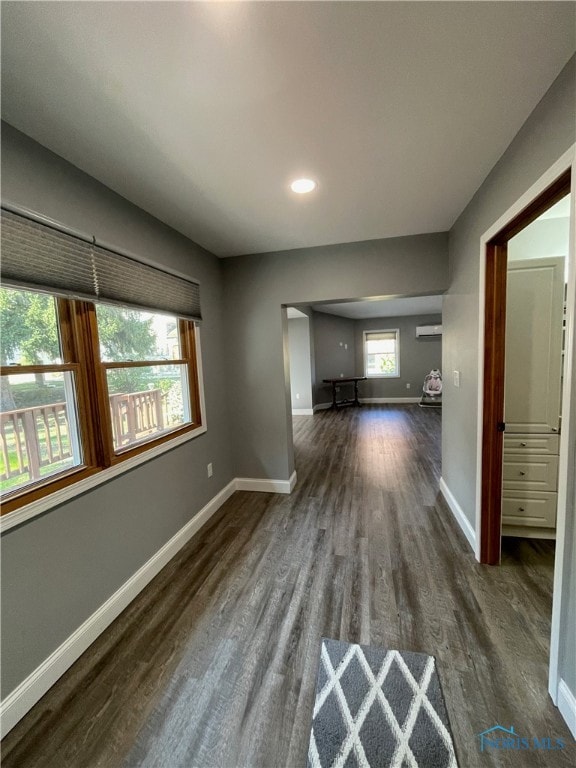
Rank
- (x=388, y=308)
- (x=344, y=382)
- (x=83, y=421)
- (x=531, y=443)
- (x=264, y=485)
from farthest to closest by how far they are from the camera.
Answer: (x=344, y=382)
(x=388, y=308)
(x=264, y=485)
(x=531, y=443)
(x=83, y=421)

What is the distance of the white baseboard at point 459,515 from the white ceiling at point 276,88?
232cm

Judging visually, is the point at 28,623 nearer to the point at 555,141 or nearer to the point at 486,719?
the point at 486,719

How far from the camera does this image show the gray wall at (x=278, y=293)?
264 centimetres

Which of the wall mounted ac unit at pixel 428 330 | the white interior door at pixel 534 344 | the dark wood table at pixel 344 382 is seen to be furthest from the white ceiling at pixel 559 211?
the wall mounted ac unit at pixel 428 330

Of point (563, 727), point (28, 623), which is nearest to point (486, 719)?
point (563, 727)

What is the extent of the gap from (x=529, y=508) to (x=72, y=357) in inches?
123

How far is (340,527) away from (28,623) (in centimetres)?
196

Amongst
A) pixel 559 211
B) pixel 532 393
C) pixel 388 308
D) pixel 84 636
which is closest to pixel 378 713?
pixel 84 636

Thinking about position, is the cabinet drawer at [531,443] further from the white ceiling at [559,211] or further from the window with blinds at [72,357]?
the window with blinds at [72,357]

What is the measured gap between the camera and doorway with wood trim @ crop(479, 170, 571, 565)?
70.6 inches

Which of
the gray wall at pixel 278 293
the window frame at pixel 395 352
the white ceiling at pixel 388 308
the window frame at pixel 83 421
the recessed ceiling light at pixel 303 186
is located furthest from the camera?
the window frame at pixel 395 352

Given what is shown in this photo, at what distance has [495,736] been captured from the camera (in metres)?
1.08

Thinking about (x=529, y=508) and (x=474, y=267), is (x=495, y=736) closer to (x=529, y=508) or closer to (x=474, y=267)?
(x=529, y=508)

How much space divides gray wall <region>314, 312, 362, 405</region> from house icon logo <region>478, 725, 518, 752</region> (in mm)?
6062
